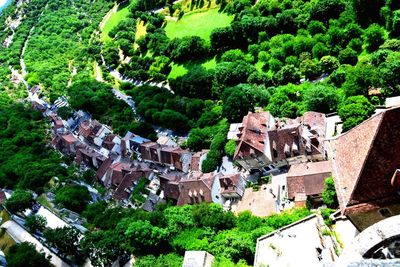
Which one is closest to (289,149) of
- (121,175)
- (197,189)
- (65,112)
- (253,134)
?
(253,134)

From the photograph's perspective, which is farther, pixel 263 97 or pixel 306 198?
pixel 263 97

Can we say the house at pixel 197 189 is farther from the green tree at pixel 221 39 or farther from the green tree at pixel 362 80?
the green tree at pixel 221 39

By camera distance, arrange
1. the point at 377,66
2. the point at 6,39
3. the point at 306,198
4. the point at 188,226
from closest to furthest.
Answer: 1. the point at 306,198
2. the point at 188,226
3. the point at 377,66
4. the point at 6,39

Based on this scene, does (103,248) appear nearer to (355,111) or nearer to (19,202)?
(19,202)

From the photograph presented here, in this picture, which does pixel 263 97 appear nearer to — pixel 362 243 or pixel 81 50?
pixel 362 243

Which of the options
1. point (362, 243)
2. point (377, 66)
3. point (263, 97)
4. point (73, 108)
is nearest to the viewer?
point (362, 243)

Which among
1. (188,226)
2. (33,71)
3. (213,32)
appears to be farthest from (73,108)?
(188,226)

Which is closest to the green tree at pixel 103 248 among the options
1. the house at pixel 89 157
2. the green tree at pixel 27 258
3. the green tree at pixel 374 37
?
the green tree at pixel 27 258
